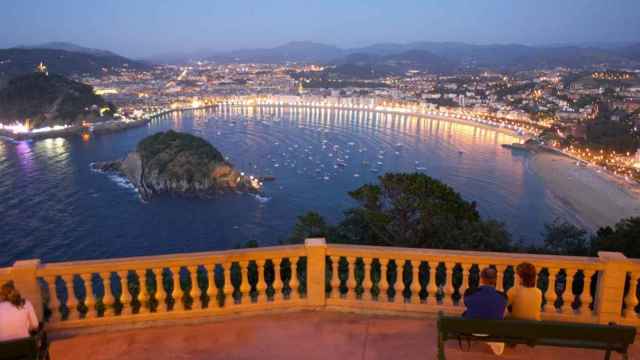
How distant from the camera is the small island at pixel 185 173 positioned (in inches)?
1874

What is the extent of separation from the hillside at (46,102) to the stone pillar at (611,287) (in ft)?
325

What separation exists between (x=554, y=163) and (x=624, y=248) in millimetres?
53954

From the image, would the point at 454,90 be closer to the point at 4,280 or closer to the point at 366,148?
the point at 366,148

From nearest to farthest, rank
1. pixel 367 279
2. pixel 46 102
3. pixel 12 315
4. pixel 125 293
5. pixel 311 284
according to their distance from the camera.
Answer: pixel 12 315
pixel 125 293
pixel 367 279
pixel 311 284
pixel 46 102


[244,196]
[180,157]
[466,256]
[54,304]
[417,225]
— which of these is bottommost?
[244,196]

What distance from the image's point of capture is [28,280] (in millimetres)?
5246

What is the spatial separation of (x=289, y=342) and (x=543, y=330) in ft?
8.21

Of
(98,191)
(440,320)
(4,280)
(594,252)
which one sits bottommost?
(98,191)

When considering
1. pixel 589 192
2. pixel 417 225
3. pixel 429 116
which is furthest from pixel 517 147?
pixel 417 225

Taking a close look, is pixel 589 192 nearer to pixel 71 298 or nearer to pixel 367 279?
pixel 367 279

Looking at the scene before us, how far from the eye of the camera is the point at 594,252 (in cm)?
1524

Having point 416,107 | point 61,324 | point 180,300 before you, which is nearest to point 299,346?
point 180,300

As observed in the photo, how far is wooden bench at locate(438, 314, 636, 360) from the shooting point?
A: 3.74 metres

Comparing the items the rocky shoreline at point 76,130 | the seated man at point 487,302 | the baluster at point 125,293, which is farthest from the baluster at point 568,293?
the rocky shoreline at point 76,130
